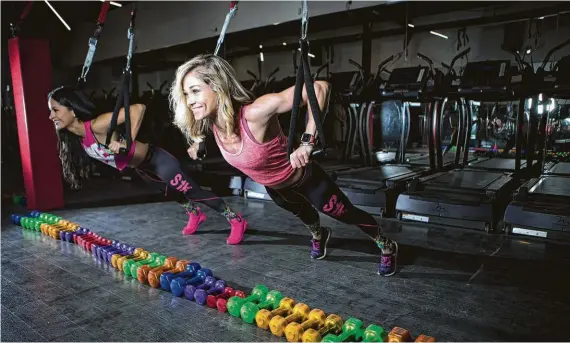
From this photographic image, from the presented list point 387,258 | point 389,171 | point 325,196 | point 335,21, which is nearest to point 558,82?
point 389,171

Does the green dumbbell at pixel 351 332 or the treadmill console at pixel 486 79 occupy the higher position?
the treadmill console at pixel 486 79

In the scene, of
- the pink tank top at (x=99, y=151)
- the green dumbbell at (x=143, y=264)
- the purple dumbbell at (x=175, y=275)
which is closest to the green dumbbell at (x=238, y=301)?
the purple dumbbell at (x=175, y=275)

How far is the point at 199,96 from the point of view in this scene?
192 cm

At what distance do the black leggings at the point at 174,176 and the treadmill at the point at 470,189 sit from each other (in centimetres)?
170

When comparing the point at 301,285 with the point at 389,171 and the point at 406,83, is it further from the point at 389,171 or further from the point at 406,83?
the point at 406,83

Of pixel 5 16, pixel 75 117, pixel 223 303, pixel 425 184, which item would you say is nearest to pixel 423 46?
pixel 425 184

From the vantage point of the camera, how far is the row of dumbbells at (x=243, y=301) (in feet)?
5.11

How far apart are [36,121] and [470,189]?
4.28 metres

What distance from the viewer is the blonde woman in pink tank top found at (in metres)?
1.88

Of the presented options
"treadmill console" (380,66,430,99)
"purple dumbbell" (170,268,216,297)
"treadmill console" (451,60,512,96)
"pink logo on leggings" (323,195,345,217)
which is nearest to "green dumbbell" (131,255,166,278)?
"purple dumbbell" (170,268,216,297)

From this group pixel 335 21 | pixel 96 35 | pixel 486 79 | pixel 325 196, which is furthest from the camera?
pixel 335 21

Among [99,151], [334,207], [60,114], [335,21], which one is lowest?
[334,207]

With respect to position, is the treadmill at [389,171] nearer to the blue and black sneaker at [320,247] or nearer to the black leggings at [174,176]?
the blue and black sneaker at [320,247]

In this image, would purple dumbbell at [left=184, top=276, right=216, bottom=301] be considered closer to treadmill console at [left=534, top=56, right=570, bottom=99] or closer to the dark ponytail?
the dark ponytail
